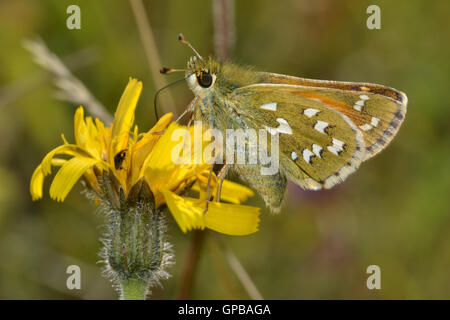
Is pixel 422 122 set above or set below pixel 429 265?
above

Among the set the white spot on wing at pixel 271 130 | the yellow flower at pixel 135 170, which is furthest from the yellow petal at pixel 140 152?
the white spot on wing at pixel 271 130

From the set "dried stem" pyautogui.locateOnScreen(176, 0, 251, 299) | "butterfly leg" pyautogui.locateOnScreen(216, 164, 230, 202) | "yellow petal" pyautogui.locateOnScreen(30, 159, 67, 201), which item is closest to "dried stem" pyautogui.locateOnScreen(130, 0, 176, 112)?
"dried stem" pyautogui.locateOnScreen(176, 0, 251, 299)

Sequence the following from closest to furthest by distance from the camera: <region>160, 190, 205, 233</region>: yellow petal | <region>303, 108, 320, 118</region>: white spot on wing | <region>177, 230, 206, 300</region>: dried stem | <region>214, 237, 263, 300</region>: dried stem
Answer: <region>160, 190, 205, 233</region>: yellow petal → <region>303, 108, 320, 118</region>: white spot on wing → <region>214, 237, 263, 300</region>: dried stem → <region>177, 230, 206, 300</region>: dried stem

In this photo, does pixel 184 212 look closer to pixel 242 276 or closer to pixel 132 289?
pixel 132 289

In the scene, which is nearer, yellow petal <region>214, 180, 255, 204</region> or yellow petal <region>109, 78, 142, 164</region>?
yellow petal <region>109, 78, 142, 164</region>

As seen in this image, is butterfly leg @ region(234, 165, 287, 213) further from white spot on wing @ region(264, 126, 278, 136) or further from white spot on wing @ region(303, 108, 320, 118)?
white spot on wing @ region(303, 108, 320, 118)
